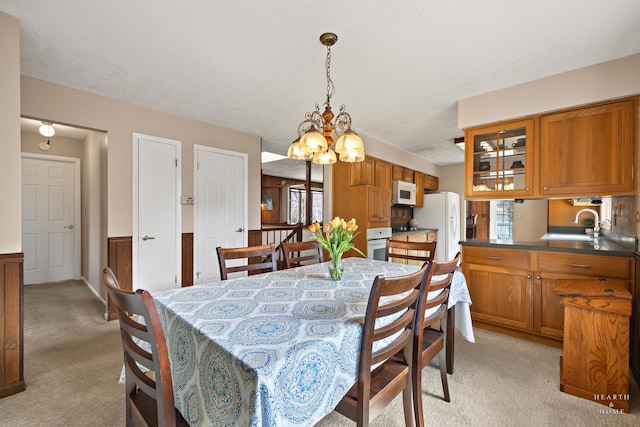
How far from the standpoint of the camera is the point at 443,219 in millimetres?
6055

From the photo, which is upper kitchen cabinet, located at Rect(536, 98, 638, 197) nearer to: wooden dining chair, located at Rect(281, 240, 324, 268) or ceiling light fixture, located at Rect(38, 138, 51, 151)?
wooden dining chair, located at Rect(281, 240, 324, 268)

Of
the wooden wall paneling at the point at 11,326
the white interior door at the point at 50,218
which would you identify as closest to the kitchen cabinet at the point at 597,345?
the wooden wall paneling at the point at 11,326

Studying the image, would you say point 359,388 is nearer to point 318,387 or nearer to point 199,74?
point 318,387

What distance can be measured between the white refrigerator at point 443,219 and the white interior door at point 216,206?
3.97 meters

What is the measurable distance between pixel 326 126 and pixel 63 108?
2.73 m

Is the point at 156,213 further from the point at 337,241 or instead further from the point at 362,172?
the point at 362,172

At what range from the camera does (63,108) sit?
2859 millimetres

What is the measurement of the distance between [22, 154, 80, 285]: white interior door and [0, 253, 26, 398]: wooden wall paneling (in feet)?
12.1

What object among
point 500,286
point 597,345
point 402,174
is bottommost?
point 597,345

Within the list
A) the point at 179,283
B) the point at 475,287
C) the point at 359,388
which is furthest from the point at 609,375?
the point at 179,283

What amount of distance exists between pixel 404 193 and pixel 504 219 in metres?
2.06

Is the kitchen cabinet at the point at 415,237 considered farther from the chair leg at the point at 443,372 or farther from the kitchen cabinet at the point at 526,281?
the chair leg at the point at 443,372

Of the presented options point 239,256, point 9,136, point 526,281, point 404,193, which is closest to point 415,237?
point 404,193

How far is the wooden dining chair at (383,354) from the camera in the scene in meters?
1.07
